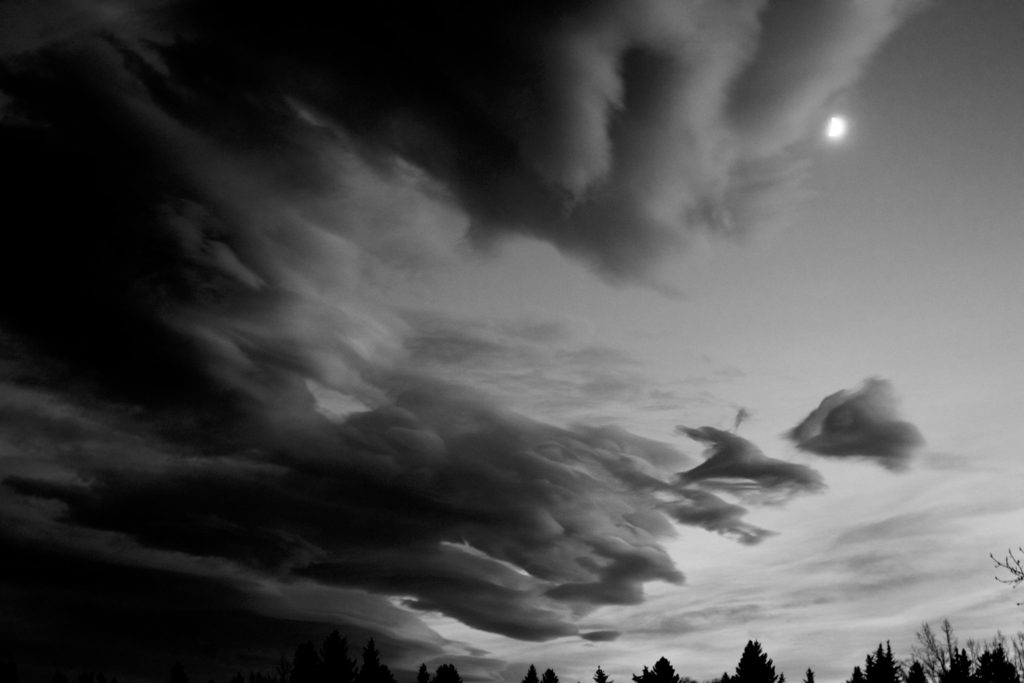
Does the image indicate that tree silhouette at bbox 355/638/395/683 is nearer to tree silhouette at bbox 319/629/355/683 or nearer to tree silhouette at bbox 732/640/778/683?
tree silhouette at bbox 319/629/355/683

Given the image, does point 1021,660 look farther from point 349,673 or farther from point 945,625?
point 349,673

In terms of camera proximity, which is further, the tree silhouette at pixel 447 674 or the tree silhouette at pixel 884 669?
the tree silhouette at pixel 447 674

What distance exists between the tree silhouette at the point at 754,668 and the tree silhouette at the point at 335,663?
4175cm

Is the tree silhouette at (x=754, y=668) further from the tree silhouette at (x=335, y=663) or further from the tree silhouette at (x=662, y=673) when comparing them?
the tree silhouette at (x=335, y=663)

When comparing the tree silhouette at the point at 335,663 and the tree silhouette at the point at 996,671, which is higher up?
the tree silhouette at the point at 996,671

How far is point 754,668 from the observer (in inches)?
2144

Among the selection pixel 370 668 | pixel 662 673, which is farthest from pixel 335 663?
A: pixel 662 673

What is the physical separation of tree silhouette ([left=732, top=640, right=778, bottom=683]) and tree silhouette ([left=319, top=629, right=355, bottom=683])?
41.7 metres

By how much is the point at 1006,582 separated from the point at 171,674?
12646cm

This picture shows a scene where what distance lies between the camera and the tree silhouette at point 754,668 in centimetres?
5412

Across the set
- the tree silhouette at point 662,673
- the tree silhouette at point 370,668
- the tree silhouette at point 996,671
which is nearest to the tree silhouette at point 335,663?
the tree silhouette at point 370,668

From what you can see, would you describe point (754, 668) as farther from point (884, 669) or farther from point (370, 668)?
point (370, 668)

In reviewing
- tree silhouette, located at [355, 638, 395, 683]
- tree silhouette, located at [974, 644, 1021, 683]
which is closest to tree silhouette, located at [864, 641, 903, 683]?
tree silhouette, located at [974, 644, 1021, 683]

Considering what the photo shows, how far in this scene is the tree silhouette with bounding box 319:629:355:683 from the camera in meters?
75.1
